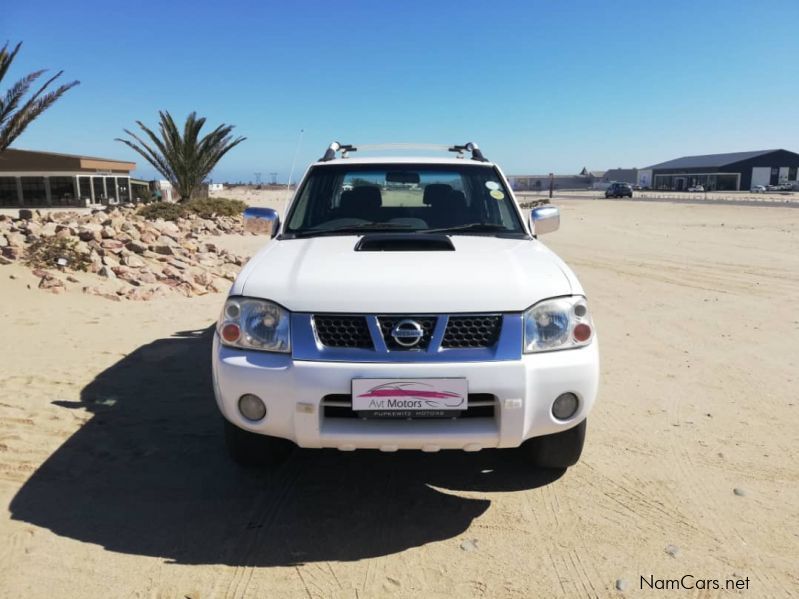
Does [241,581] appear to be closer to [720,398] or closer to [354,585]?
[354,585]

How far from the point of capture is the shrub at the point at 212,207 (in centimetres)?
2231

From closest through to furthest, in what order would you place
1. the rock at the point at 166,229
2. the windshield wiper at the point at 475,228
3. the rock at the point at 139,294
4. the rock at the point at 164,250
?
the windshield wiper at the point at 475,228 → the rock at the point at 139,294 → the rock at the point at 164,250 → the rock at the point at 166,229

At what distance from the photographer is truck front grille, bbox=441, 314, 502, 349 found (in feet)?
9.35

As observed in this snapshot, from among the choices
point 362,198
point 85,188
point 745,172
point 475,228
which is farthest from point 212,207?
point 745,172

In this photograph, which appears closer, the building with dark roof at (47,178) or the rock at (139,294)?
the rock at (139,294)

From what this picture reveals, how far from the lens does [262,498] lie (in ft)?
10.8

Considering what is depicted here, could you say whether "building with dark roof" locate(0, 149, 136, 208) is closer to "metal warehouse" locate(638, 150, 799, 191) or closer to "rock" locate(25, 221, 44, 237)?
"rock" locate(25, 221, 44, 237)

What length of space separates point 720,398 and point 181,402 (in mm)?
4044

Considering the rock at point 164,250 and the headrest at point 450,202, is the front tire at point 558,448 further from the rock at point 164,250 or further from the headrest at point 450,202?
the rock at point 164,250

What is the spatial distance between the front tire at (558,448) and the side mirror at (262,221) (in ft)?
7.29

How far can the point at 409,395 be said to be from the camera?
9.07 feet

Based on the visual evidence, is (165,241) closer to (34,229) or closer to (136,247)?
(136,247)

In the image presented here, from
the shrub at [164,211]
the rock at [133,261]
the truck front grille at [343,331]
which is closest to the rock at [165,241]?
the rock at [133,261]

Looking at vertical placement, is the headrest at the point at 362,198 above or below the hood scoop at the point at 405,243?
above
